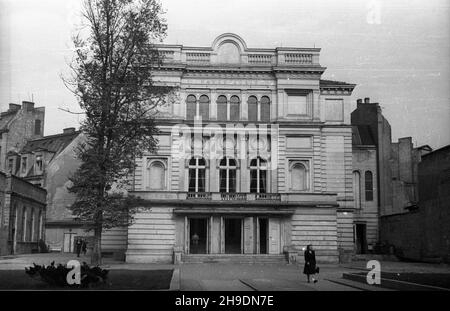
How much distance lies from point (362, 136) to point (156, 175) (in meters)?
16.1

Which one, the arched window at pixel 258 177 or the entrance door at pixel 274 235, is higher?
the arched window at pixel 258 177

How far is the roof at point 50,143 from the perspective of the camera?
59.7ft

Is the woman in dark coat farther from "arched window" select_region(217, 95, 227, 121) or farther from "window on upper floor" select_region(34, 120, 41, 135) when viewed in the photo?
"arched window" select_region(217, 95, 227, 121)

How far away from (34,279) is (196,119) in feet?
64.4

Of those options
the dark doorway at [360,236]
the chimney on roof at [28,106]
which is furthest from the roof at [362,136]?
the chimney on roof at [28,106]

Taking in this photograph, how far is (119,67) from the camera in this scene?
2222 centimetres

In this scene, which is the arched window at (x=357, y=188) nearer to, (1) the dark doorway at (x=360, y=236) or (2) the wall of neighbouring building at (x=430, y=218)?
(1) the dark doorway at (x=360, y=236)

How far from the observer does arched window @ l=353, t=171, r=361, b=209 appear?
1461 inches

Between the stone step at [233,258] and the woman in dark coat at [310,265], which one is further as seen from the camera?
the stone step at [233,258]

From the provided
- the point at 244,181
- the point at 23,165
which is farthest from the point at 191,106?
the point at 23,165

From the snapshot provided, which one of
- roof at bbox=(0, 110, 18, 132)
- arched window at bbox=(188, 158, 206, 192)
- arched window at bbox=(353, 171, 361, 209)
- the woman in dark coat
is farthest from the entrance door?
roof at bbox=(0, 110, 18, 132)

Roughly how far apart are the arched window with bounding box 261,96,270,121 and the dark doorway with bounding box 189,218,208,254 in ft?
22.9

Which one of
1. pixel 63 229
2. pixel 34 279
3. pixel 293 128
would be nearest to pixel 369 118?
pixel 293 128
